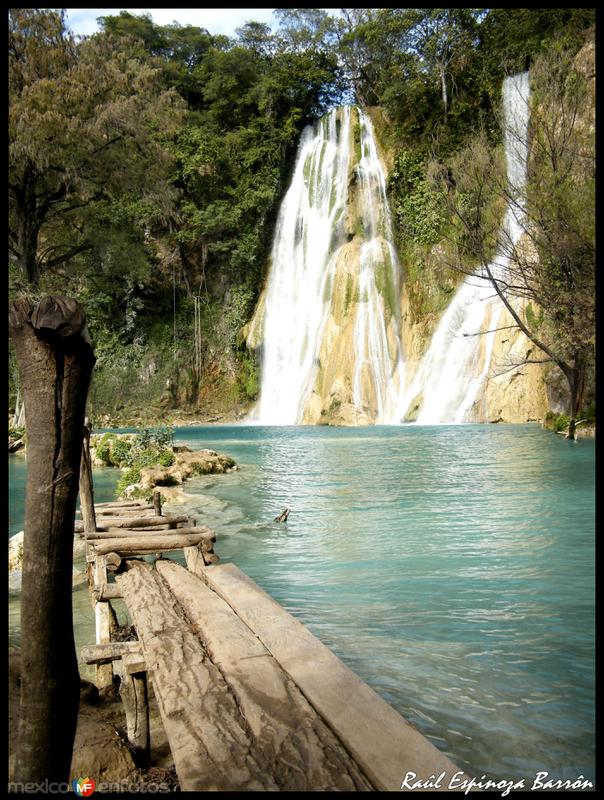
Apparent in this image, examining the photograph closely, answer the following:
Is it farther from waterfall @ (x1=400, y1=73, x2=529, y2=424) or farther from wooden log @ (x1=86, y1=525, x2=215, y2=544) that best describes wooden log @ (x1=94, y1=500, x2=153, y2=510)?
waterfall @ (x1=400, y1=73, x2=529, y2=424)

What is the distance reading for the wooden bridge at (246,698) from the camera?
7.79 ft

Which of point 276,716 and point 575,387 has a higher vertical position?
point 575,387

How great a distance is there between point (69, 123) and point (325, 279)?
596 inches

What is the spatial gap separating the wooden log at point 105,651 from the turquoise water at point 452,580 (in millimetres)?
1549

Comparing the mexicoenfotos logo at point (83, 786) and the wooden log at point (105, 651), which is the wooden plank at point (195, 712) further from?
the mexicoenfotos logo at point (83, 786)

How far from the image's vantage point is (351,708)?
109 inches

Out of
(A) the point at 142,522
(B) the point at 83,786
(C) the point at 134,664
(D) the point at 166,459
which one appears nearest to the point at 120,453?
(D) the point at 166,459

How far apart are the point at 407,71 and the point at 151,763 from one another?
34925 mm

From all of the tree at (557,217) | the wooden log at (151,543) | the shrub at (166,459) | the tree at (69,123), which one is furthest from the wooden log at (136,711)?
the tree at (69,123)

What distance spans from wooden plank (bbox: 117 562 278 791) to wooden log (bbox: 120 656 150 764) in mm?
102

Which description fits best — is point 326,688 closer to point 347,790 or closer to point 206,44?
point 347,790

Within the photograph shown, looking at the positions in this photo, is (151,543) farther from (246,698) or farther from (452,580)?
(246,698)

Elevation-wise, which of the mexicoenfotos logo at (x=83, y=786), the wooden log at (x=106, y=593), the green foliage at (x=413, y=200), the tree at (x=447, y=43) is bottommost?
the mexicoenfotos logo at (x=83, y=786)

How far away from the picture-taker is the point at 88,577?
661 cm
